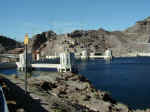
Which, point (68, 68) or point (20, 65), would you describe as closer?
point (68, 68)

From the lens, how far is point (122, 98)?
4303cm

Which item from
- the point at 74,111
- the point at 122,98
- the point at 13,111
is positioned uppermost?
the point at 13,111

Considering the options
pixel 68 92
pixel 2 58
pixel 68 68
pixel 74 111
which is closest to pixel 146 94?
pixel 68 92

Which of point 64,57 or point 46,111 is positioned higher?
point 64,57

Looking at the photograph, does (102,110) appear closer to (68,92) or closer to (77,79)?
(68,92)

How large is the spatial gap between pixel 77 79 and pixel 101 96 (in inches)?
731

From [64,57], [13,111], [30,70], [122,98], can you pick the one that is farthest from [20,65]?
[13,111]

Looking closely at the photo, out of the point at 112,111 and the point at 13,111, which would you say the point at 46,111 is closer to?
the point at 13,111

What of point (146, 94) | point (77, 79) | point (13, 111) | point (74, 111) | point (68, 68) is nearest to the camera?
point (13, 111)

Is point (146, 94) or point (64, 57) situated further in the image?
point (64, 57)

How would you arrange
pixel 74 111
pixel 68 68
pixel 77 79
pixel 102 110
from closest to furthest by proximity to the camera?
pixel 74 111 → pixel 102 110 → pixel 77 79 → pixel 68 68

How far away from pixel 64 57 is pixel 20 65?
31.3 metres

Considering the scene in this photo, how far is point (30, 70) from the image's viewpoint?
111125 millimetres

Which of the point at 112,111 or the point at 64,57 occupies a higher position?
the point at 64,57
